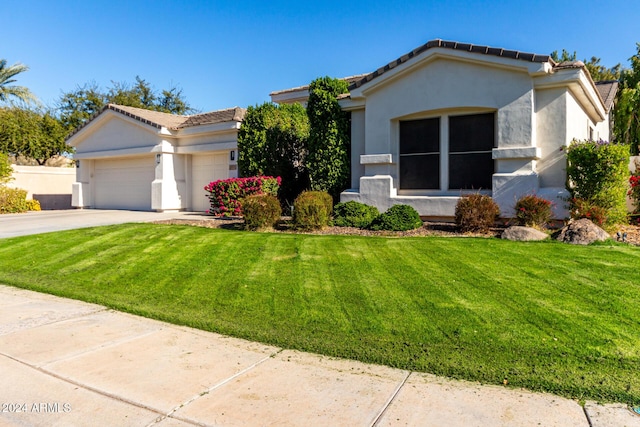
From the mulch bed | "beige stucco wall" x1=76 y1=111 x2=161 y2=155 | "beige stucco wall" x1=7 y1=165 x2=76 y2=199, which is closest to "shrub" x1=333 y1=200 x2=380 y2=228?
the mulch bed

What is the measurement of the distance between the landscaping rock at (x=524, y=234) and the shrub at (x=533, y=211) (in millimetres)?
731

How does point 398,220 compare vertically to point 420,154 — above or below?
below

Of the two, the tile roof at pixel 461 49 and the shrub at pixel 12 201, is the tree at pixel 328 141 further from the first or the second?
the shrub at pixel 12 201

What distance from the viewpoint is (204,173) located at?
1938 centimetres

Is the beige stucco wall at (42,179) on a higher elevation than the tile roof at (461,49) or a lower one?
lower

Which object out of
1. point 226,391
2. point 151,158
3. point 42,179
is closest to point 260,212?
point 226,391

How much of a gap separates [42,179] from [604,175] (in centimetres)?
2711

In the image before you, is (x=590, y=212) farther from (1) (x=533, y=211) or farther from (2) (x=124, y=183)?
(2) (x=124, y=183)

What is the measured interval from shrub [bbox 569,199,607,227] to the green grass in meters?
1.60

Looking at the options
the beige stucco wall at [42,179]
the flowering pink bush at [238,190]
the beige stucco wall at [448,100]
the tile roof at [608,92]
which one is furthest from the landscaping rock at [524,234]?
the beige stucco wall at [42,179]

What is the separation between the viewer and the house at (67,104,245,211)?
1834 centimetres

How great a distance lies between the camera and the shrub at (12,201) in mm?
20719

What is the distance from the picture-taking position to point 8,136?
30.9m

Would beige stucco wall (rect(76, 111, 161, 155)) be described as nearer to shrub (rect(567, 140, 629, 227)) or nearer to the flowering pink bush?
the flowering pink bush
